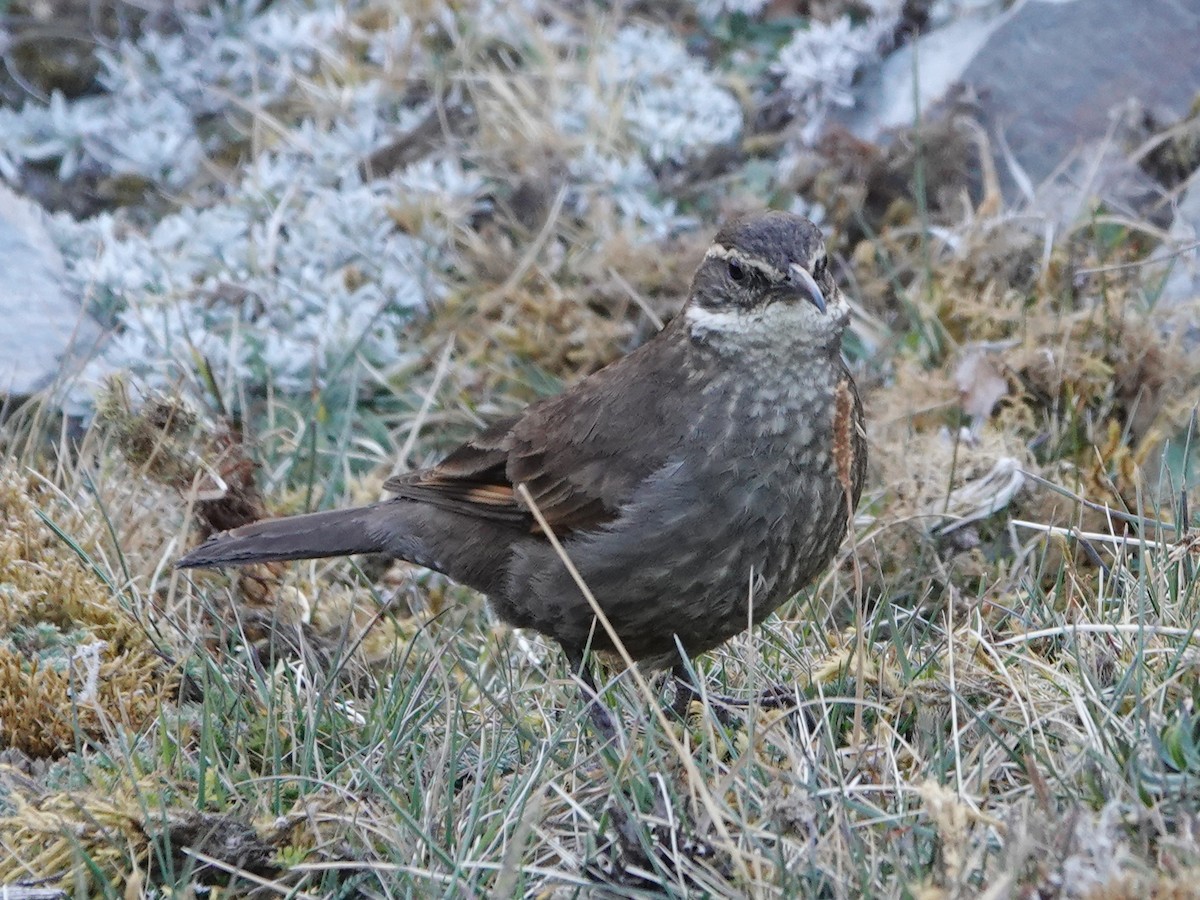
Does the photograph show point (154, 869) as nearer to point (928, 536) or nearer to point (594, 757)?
point (594, 757)

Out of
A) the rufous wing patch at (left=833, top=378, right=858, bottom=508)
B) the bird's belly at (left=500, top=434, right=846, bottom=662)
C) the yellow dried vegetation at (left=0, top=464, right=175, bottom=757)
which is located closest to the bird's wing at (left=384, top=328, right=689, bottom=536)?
the bird's belly at (left=500, top=434, right=846, bottom=662)

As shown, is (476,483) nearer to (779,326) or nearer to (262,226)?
(779,326)

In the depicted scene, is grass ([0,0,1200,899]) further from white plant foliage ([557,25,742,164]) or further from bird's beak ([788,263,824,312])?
bird's beak ([788,263,824,312])

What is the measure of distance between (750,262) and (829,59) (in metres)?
3.72

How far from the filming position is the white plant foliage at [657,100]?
752cm

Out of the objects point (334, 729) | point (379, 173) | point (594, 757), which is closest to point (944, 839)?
point (594, 757)

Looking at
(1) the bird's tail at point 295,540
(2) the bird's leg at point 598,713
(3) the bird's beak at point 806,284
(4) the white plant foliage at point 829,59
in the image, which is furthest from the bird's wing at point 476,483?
(4) the white plant foliage at point 829,59

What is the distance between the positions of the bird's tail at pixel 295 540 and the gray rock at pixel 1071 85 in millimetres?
3495

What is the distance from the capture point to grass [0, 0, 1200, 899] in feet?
10.4

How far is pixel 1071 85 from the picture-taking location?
23.4 feet

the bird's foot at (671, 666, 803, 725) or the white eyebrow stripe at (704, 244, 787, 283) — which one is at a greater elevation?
the white eyebrow stripe at (704, 244, 787, 283)

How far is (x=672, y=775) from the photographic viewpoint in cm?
341

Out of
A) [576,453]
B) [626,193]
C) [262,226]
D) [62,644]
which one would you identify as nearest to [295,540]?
[62,644]

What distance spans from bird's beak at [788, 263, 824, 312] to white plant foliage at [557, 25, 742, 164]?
3.52 m
